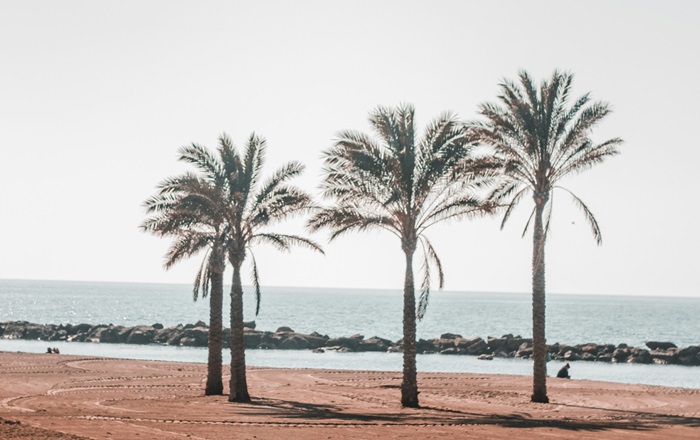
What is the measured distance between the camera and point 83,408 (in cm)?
2681

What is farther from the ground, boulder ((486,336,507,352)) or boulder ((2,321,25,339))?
boulder ((486,336,507,352))

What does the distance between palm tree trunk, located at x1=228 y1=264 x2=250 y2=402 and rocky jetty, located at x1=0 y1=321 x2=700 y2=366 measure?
40053 mm

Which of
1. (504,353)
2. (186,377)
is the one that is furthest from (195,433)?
(504,353)

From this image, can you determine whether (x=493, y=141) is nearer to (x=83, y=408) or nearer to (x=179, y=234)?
(x=179, y=234)

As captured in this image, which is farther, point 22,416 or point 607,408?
point 607,408

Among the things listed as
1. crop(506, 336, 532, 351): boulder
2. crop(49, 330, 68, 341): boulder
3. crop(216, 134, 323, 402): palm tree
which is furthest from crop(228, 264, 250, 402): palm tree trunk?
crop(49, 330, 68, 341): boulder

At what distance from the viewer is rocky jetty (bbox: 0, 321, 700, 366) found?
229 ft

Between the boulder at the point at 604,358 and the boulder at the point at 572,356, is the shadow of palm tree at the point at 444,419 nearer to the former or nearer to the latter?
the boulder at the point at 572,356

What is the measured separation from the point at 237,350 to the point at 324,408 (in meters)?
4.74

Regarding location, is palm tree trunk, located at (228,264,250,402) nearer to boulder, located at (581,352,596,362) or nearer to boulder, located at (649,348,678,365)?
boulder, located at (581,352,596,362)

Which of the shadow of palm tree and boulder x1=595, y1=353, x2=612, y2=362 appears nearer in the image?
the shadow of palm tree

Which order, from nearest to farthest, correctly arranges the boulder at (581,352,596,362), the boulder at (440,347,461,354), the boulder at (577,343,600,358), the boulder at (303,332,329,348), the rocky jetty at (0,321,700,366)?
the rocky jetty at (0,321,700,366), the boulder at (581,352,596,362), the boulder at (577,343,600,358), the boulder at (440,347,461,354), the boulder at (303,332,329,348)

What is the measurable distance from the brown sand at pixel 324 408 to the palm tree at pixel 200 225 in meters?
2.47

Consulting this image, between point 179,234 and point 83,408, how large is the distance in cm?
860
